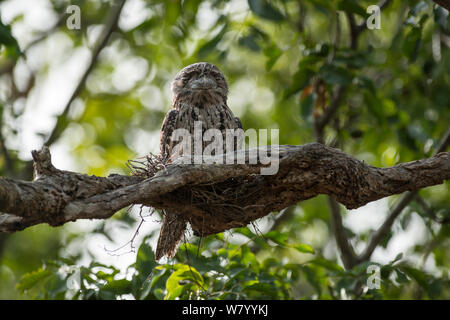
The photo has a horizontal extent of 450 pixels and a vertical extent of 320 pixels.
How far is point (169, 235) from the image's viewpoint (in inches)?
203

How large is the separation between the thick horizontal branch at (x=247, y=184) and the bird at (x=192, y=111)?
0.81 m

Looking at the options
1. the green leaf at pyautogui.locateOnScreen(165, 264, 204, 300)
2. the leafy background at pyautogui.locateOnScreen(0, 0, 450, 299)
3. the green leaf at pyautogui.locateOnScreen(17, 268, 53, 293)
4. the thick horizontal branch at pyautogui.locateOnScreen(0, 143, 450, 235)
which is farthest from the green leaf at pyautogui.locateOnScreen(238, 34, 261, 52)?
the green leaf at pyautogui.locateOnScreen(17, 268, 53, 293)

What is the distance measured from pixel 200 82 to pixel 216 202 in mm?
2005

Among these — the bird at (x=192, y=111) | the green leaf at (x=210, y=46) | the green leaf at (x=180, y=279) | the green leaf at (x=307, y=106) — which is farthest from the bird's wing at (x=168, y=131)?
the green leaf at (x=307, y=106)

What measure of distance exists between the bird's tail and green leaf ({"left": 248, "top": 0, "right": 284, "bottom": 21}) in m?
2.67

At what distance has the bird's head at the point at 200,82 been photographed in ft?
19.5

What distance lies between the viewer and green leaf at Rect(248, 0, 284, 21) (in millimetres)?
6336

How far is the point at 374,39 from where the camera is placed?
10555 mm

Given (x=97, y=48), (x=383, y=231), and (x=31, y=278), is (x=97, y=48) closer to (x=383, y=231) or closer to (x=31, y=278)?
(x=31, y=278)

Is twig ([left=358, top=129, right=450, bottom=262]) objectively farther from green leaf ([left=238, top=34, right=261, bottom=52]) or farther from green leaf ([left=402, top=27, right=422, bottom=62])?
green leaf ([left=238, top=34, right=261, bottom=52])

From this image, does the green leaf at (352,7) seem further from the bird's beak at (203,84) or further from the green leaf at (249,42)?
the bird's beak at (203,84)
